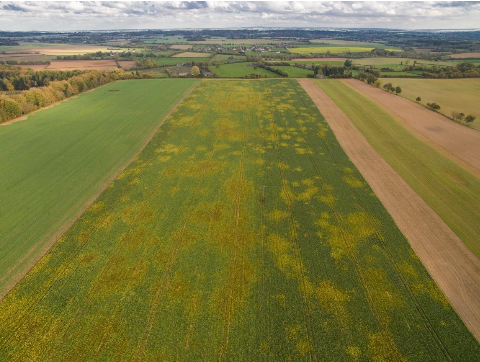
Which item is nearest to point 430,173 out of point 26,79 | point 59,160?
point 59,160

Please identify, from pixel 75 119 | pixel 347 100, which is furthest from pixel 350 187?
pixel 75 119

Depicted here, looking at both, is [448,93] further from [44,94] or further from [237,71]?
[44,94]

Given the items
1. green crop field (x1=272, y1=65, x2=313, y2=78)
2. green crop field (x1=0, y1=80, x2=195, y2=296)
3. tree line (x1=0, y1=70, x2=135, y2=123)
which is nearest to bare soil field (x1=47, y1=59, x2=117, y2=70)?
tree line (x1=0, y1=70, x2=135, y2=123)

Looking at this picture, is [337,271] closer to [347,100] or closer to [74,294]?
[74,294]

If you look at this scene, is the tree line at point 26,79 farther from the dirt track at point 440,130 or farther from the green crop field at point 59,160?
the dirt track at point 440,130

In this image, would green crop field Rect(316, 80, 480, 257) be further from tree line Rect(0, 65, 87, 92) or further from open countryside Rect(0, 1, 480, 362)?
tree line Rect(0, 65, 87, 92)

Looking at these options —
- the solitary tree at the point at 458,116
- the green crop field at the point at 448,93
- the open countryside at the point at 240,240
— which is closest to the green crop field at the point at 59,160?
the open countryside at the point at 240,240
